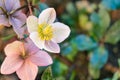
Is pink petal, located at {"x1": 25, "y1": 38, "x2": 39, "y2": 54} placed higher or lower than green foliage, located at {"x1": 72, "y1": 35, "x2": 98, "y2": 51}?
higher

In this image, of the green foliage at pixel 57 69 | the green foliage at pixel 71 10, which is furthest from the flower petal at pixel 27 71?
the green foliage at pixel 71 10

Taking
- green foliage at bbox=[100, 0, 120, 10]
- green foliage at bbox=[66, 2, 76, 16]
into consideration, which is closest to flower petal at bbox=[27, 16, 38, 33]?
green foliage at bbox=[100, 0, 120, 10]

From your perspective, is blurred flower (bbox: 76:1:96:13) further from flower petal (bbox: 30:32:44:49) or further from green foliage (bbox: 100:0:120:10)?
flower petal (bbox: 30:32:44:49)

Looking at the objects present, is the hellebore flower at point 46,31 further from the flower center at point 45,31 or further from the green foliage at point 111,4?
the green foliage at point 111,4

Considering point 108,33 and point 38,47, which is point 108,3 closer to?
point 108,33

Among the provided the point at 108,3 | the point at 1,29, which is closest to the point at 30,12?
the point at 1,29


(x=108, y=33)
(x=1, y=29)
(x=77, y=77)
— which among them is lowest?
(x=77, y=77)
